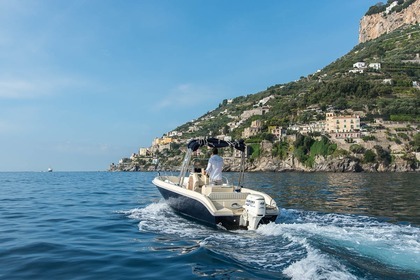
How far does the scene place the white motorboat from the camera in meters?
10.4

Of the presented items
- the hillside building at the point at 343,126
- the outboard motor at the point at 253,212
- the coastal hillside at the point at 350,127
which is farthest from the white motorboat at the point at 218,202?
the hillside building at the point at 343,126

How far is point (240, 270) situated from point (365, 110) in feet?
339

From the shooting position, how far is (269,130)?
112m

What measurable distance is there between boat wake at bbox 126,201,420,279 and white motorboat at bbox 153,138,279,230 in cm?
33

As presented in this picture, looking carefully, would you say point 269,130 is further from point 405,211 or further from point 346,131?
point 405,211

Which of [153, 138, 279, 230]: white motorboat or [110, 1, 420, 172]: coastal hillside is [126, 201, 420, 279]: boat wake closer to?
[153, 138, 279, 230]: white motorboat

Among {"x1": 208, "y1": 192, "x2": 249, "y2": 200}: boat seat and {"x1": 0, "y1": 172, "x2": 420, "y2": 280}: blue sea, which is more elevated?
{"x1": 208, "y1": 192, "x2": 249, "y2": 200}: boat seat

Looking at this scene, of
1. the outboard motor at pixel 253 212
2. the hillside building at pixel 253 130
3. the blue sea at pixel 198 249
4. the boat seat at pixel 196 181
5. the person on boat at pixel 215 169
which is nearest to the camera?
the blue sea at pixel 198 249

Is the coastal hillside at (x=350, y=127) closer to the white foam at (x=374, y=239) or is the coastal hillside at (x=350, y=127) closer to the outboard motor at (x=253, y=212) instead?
the outboard motor at (x=253, y=212)

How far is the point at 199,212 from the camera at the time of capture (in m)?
11.9

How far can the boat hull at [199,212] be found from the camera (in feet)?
35.0

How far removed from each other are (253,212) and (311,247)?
2.42 m

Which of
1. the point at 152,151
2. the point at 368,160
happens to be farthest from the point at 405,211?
the point at 152,151

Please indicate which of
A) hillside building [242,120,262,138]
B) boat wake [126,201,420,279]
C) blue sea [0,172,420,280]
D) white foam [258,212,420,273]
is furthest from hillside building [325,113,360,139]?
white foam [258,212,420,273]
